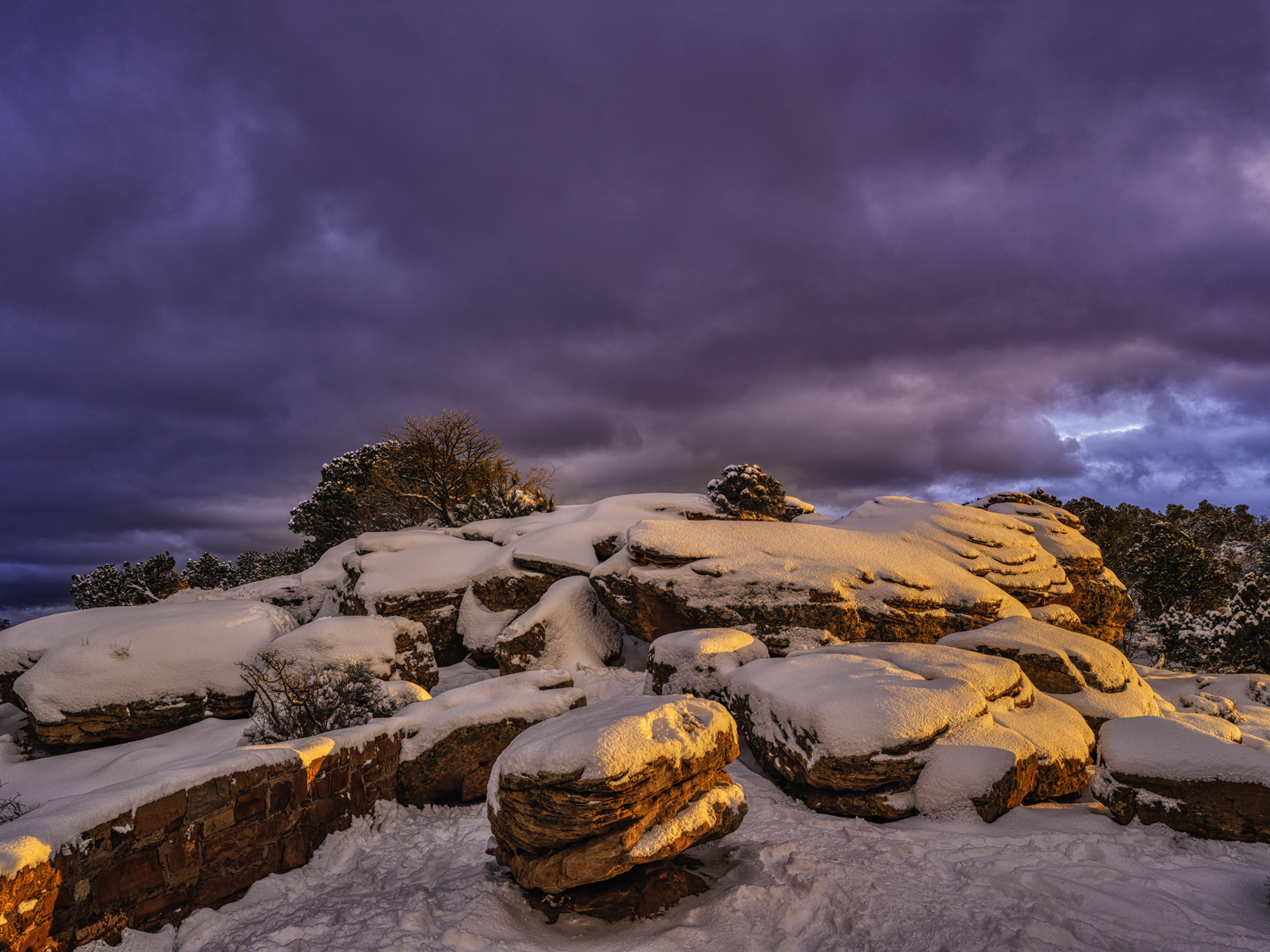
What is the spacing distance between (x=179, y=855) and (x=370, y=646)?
538 centimetres

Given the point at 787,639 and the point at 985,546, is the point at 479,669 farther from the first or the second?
the point at 985,546

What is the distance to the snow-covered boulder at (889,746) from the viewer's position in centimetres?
579

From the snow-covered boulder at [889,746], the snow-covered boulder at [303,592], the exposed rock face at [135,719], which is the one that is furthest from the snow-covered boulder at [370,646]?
the snow-covered boulder at [889,746]

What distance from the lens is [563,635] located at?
11.3 meters

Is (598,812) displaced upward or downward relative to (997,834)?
upward

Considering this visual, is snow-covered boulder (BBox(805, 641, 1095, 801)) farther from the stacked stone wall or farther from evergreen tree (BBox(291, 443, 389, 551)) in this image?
evergreen tree (BBox(291, 443, 389, 551))

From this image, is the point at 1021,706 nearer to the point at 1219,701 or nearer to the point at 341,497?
the point at 1219,701

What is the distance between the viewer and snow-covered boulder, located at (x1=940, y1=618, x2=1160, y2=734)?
8242mm

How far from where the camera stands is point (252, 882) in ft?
14.8

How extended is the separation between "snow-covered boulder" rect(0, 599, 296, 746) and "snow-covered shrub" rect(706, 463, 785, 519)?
10.5m

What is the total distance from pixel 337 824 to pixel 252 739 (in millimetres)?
1849

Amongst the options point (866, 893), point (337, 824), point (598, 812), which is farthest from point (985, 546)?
point (337, 824)

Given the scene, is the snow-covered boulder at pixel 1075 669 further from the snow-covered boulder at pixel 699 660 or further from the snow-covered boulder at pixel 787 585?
the snow-covered boulder at pixel 699 660

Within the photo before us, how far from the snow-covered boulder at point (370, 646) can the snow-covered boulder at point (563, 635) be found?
141cm
